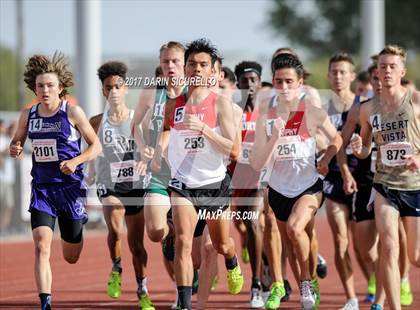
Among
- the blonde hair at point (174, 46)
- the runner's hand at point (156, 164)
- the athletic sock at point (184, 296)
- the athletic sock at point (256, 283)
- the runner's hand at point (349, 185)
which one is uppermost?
the blonde hair at point (174, 46)

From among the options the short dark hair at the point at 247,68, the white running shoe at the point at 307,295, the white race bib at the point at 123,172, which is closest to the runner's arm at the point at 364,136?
the white running shoe at the point at 307,295

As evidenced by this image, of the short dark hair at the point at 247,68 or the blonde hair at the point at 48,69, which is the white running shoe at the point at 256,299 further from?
the blonde hair at the point at 48,69

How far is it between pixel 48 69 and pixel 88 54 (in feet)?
37.6

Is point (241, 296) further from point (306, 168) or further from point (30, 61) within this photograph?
point (30, 61)

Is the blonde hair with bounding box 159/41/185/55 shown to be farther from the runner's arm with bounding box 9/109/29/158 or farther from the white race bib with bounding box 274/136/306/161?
the runner's arm with bounding box 9/109/29/158

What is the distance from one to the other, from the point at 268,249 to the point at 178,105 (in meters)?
2.14

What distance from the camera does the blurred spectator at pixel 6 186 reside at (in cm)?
2041

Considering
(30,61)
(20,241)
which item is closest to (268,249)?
(30,61)

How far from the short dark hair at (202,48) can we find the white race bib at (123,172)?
Result: 6.11ft

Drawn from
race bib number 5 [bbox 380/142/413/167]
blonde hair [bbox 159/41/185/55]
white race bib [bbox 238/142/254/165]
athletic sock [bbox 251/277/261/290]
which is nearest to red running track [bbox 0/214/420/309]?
athletic sock [bbox 251/277/261/290]

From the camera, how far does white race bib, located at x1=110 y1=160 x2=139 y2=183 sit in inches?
440

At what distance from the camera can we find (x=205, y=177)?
958 cm

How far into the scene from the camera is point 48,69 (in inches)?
384

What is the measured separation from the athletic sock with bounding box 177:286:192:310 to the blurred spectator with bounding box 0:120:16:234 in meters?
11.7
